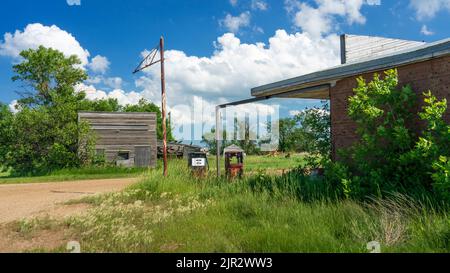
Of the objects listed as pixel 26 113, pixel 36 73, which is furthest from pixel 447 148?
pixel 36 73

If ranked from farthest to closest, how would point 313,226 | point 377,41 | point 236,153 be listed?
point 236,153 < point 377,41 < point 313,226

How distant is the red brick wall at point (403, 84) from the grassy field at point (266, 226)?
5.63 ft

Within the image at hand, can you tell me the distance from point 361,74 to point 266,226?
4652mm

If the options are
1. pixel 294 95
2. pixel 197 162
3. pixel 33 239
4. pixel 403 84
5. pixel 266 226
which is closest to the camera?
pixel 266 226

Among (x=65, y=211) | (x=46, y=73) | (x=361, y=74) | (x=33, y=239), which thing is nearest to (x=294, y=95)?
(x=361, y=74)

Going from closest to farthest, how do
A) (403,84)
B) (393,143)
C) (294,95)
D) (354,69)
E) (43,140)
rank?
(393,143) < (403,84) < (354,69) < (294,95) < (43,140)

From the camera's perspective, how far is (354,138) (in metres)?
8.66

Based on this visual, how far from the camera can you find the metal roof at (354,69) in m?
6.74

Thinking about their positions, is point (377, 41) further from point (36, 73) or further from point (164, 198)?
point (36, 73)

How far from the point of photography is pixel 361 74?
27.7 feet

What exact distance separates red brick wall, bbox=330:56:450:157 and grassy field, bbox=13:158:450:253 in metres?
1.72

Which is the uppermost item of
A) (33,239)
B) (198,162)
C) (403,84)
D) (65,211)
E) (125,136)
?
(403,84)

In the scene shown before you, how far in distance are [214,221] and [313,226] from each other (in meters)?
1.80

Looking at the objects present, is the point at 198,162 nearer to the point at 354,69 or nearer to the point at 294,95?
the point at 294,95
